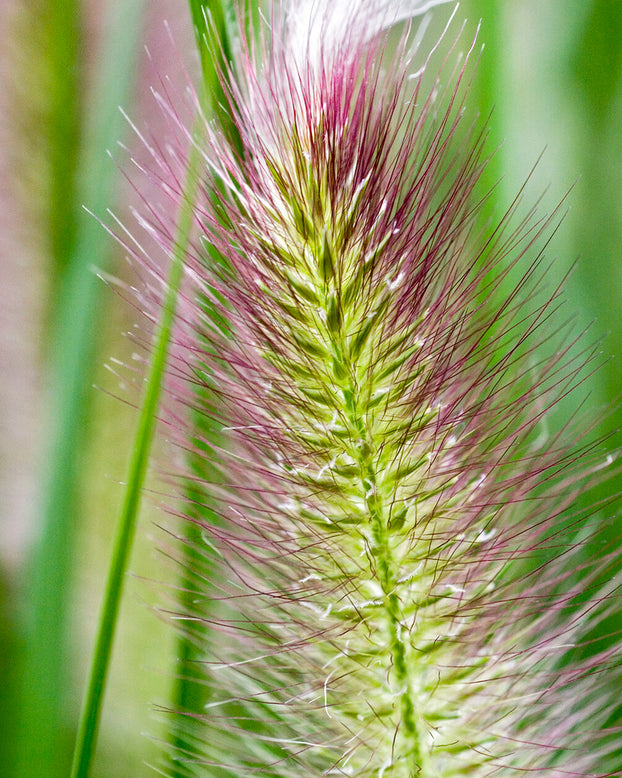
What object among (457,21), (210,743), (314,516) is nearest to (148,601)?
(210,743)

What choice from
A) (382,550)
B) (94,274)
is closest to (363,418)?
(382,550)

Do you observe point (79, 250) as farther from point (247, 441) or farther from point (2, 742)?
point (2, 742)

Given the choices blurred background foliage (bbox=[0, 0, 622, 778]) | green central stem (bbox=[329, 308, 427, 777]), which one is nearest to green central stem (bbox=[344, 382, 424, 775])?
green central stem (bbox=[329, 308, 427, 777])

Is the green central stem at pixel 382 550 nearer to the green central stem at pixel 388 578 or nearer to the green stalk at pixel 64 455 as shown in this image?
the green central stem at pixel 388 578

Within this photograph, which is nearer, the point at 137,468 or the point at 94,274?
the point at 137,468

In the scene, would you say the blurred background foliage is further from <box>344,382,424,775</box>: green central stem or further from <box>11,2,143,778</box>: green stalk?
<box>344,382,424,775</box>: green central stem

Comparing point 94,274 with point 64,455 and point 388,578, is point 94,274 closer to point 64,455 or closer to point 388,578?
point 64,455
